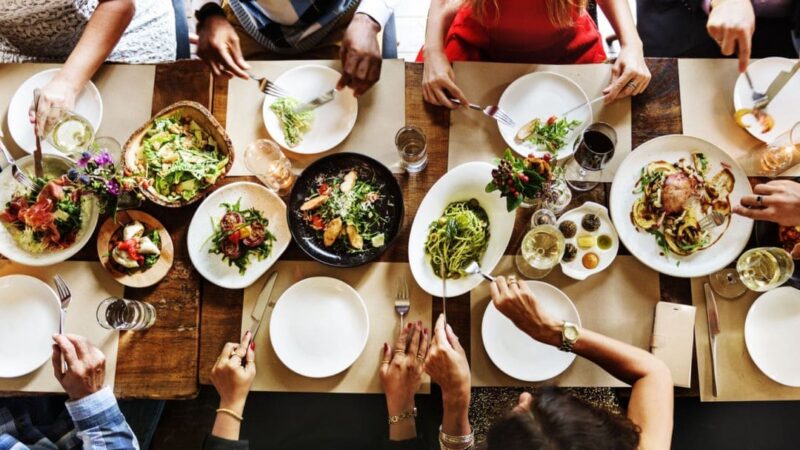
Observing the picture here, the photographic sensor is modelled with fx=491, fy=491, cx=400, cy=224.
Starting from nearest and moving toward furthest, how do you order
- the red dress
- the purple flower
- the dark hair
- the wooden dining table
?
the dark hair, the purple flower, the wooden dining table, the red dress

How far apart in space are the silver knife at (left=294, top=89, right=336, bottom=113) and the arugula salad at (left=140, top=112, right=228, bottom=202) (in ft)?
1.06

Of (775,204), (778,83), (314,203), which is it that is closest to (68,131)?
(314,203)

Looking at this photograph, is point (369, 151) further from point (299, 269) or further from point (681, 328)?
point (681, 328)

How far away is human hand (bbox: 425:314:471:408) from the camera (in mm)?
1533

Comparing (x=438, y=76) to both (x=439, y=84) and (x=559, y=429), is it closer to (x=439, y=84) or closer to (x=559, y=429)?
(x=439, y=84)

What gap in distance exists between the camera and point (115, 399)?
1.61 meters

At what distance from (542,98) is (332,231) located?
89cm

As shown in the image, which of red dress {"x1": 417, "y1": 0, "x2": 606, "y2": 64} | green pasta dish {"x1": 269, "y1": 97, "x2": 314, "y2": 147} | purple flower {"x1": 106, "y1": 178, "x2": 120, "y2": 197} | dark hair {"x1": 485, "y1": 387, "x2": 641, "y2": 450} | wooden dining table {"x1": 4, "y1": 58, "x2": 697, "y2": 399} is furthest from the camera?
red dress {"x1": 417, "y1": 0, "x2": 606, "y2": 64}

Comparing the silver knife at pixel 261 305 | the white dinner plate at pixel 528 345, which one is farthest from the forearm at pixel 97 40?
the white dinner plate at pixel 528 345

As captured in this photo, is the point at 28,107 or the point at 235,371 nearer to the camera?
the point at 235,371

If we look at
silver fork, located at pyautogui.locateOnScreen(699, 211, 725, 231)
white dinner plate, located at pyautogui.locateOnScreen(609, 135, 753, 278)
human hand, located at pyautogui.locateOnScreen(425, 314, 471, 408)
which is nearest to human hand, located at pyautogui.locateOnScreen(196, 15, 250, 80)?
human hand, located at pyautogui.locateOnScreen(425, 314, 471, 408)

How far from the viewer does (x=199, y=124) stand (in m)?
1.70

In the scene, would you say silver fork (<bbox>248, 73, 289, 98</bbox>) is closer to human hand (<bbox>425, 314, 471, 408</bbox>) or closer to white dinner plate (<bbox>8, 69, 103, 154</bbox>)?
white dinner plate (<bbox>8, 69, 103, 154</bbox>)

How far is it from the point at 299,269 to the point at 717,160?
58.3 inches
